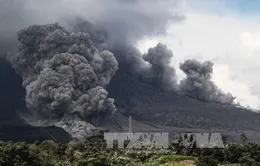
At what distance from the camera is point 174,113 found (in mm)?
151750

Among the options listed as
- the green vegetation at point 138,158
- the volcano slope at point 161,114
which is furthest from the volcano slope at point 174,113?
the green vegetation at point 138,158

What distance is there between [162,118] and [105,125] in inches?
1381

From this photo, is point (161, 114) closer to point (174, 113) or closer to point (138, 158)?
point (174, 113)

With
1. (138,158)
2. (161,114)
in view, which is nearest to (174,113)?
(161,114)

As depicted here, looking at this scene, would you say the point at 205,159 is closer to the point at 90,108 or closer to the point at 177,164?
the point at 177,164

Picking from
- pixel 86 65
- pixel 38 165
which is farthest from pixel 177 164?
pixel 86 65

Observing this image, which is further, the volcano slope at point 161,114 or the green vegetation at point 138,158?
the volcano slope at point 161,114

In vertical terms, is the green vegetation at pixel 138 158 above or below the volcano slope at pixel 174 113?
below

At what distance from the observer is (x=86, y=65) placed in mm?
99562

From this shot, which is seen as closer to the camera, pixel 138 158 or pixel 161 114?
pixel 138 158

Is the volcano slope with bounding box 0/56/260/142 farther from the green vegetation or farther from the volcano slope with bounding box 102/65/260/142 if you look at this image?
the green vegetation

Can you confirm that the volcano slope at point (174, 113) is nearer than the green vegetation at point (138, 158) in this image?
No

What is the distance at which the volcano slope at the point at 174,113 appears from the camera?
139875 millimetres

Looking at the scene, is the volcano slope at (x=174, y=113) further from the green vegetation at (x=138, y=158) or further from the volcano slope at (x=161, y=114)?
the green vegetation at (x=138, y=158)
